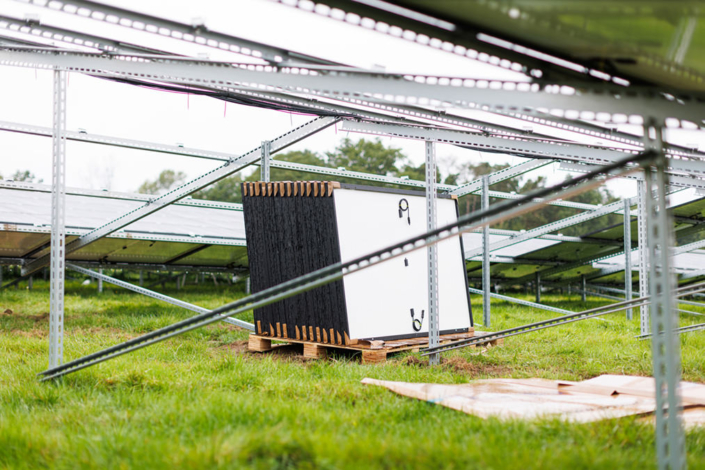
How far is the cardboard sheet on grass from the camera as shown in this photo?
2955 mm

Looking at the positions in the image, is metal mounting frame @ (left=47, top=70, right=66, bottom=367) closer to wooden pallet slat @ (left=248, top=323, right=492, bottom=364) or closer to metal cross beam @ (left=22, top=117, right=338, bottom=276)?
metal cross beam @ (left=22, top=117, right=338, bottom=276)

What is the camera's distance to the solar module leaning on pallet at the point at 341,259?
205 inches

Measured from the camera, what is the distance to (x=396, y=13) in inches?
80.1

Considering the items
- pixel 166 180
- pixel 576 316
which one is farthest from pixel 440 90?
pixel 166 180

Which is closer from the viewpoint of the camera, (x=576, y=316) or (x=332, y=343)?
(x=576, y=316)

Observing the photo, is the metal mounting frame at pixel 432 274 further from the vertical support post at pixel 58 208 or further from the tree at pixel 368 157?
the tree at pixel 368 157

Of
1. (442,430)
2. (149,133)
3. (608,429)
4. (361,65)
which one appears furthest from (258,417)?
(149,133)

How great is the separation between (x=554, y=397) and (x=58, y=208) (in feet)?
11.3

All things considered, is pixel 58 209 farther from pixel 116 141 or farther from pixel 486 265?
pixel 486 265

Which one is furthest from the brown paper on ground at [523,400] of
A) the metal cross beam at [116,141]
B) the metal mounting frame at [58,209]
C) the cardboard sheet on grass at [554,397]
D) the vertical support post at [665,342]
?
the metal cross beam at [116,141]

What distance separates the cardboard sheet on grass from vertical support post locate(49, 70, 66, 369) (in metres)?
2.13

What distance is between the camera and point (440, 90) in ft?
7.30

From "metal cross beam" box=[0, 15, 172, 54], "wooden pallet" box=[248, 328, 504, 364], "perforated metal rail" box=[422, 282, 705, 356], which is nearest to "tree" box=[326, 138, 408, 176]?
"wooden pallet" box=[248, 328, 504, 364]

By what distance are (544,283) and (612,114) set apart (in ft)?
41.7
